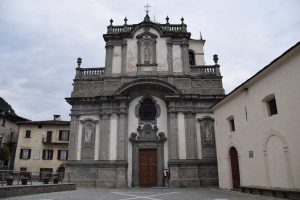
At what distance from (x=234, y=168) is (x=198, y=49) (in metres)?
15.1

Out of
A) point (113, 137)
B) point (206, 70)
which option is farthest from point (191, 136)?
point (206, 70)

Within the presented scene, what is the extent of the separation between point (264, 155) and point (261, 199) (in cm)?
230

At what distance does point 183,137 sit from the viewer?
21297 mm

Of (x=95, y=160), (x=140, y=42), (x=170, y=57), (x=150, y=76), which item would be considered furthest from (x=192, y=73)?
(x=95, y=160)

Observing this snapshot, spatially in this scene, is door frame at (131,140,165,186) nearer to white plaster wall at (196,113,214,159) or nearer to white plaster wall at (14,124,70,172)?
white plaster wall at (196,113,214,159)

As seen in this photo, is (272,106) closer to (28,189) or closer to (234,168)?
A: (234,168)

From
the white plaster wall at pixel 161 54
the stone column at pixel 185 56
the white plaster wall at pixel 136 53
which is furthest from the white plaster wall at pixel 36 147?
the stone column at pixel 185 56

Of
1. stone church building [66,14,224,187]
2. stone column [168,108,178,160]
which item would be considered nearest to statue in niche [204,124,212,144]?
stone church building [66,14,224,187]

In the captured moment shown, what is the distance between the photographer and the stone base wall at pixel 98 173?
66.2 feet

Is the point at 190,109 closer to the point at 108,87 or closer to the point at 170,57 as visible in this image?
the point at 170,57

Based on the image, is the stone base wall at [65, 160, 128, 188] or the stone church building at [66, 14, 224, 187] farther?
the stone church building at [66, 14, 224, 187]

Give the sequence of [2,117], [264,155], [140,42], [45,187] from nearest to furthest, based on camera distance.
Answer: [264,155] < [45,187] < [140,42] < [2,117]

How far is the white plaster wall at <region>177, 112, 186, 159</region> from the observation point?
20.8 meters

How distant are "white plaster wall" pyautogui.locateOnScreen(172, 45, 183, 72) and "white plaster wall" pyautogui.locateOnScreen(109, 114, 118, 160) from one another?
7.07 m
